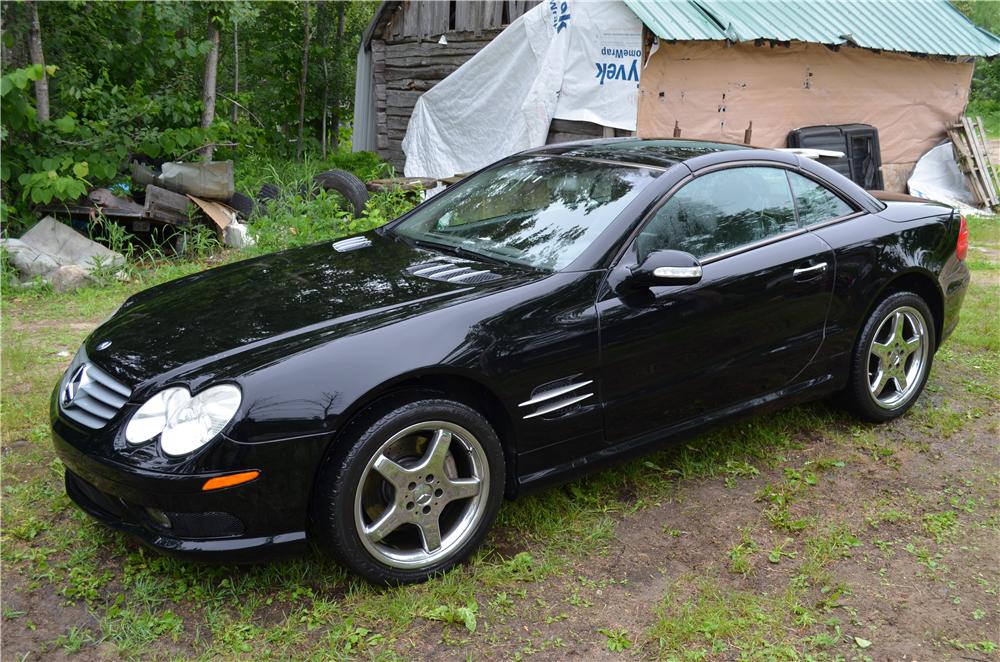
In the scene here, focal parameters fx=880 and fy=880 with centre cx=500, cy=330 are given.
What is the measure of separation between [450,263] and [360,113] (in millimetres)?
10438

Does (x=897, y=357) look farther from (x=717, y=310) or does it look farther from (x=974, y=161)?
(x=974, y=161)

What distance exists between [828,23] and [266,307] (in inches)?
370

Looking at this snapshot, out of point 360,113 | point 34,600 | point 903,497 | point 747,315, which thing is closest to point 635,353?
point 747,315

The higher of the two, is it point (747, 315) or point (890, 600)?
point (747, 315)

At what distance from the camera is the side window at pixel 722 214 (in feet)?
12.1

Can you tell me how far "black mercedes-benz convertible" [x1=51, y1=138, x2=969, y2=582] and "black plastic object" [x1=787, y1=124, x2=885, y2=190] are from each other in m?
6.59

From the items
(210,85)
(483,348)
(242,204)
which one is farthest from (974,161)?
(483,348)

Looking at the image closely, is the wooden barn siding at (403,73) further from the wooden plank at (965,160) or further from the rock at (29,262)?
the wooden plank at (965,160)

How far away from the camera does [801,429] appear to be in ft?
15.1

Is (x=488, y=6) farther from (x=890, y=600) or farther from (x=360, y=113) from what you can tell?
(x=890, y=600)

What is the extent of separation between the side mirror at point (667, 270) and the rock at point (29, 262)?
5.65 metres

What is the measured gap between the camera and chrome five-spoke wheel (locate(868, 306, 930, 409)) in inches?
179

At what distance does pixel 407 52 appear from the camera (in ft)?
41.3

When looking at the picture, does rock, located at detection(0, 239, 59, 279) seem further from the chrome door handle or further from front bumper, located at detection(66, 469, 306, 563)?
the chrome door handle
